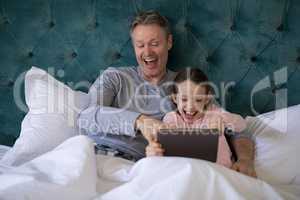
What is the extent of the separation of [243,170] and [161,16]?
657 mm

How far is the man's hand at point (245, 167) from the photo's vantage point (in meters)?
1.24

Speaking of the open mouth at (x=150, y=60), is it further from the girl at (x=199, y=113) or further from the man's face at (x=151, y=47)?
the girl at (x=199, y=113)

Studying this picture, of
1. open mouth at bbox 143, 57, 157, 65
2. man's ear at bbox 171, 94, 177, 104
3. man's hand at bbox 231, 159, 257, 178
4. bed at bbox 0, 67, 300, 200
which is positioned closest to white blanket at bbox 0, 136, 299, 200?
bed at bbox 0, 67, 300, 200

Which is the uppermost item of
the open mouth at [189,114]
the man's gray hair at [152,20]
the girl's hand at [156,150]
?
the man's gray hair at [152,20]

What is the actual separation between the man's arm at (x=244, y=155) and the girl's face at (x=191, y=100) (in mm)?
167

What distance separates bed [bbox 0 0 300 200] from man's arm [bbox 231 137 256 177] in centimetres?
3

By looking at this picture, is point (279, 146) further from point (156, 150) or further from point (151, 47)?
point (151, 47)

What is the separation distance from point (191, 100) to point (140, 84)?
283mm

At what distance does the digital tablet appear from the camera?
1.09 meters

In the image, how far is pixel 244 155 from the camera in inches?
51.6

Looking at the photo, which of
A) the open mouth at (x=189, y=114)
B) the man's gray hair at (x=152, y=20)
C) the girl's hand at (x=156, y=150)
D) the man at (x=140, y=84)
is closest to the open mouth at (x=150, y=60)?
the man at (x=140, y=84)

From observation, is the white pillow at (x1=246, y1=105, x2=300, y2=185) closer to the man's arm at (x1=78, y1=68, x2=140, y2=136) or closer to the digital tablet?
the digital tablet

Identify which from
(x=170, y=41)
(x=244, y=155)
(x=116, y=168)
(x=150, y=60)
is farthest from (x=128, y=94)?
(x=244, y=155)

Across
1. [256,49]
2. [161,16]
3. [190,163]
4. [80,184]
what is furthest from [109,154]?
[256,49]
